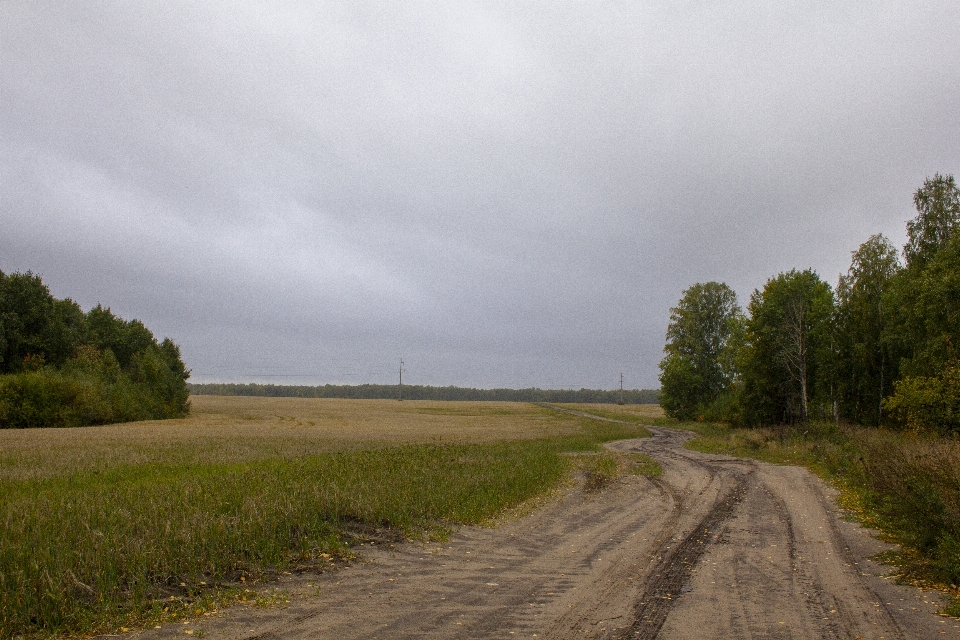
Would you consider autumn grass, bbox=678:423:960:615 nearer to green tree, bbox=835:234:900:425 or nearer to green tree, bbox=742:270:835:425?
green tree, bbox=835:234:900:425

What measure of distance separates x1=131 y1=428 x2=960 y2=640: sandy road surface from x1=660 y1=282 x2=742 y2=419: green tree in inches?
2384

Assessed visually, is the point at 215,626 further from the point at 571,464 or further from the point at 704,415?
the point at 704,415

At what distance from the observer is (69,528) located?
9031mm

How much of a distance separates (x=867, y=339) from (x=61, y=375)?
211ft

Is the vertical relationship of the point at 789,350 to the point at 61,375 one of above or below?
above

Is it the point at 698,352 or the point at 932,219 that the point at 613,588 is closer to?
the point at 932,219

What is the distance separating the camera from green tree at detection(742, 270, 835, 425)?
1705 inches

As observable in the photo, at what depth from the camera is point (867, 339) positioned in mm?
39000

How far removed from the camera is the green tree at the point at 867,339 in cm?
3841

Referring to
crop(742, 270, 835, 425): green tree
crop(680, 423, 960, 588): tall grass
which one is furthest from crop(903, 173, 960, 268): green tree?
crop(680, 423, 960, 588): tall grass

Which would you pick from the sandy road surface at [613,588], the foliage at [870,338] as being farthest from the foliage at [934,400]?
the sandy road surface at [613,588]

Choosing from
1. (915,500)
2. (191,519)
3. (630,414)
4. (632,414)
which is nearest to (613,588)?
(915,500)

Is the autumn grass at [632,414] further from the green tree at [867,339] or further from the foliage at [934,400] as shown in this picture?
the foliage at [934,400]

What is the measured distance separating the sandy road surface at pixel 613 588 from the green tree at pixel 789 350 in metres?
33.8
